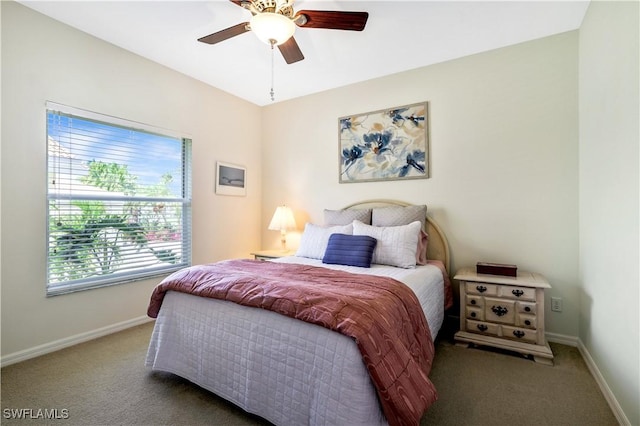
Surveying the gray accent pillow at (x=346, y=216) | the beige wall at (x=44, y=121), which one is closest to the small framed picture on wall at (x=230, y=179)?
the beige wall at (x=44, y=121)

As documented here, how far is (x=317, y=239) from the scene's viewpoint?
116 inches

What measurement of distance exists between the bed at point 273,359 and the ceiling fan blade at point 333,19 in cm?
160

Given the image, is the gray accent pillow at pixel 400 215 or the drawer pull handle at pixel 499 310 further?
the gray accent pillow at pixel 400 215

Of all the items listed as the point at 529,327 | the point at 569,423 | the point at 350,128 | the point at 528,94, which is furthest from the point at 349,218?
the point at 569,423

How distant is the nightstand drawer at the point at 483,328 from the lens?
228 cm

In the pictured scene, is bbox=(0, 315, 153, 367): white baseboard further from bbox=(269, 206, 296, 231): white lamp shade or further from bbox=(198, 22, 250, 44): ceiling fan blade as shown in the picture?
bbox=(198, 22, 250, 44): ceiling fan blade

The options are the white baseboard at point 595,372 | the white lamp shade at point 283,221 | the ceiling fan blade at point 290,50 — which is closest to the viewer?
the white baseboard at point 595,372

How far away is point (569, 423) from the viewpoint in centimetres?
153

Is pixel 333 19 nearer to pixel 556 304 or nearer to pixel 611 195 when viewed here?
pixel 611 195

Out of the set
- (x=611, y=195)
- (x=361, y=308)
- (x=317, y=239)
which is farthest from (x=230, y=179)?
(x=611, y=195)

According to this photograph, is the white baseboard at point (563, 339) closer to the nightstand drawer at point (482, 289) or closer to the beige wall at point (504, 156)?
the beige wall at point (504, 156)

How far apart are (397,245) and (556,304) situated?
4.60 feet

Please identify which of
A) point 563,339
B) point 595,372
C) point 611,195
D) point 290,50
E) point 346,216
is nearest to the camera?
point 611,195

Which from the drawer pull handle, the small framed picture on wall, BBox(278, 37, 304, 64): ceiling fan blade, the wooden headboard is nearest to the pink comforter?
the drawer pull handle
